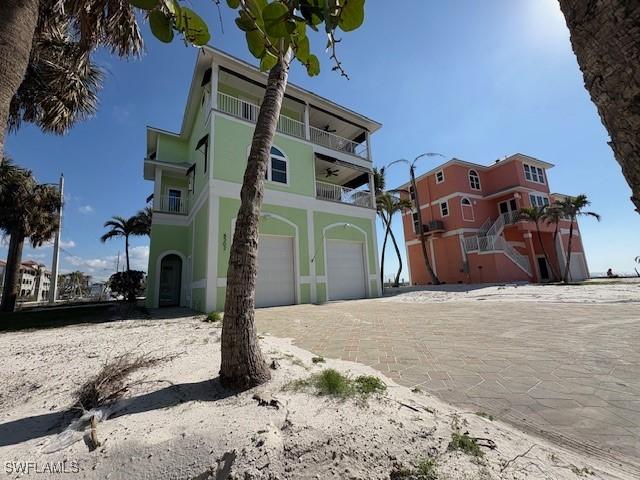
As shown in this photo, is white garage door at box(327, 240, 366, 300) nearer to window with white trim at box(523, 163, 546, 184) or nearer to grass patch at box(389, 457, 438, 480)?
grass patch at box(389, 457, 438, 480)

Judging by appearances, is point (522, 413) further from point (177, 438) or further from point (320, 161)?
point (320, 161)

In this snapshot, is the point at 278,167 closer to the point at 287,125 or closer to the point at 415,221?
the point at 287,125

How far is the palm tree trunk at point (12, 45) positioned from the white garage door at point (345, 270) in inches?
443

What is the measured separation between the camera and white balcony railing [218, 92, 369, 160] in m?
11.9

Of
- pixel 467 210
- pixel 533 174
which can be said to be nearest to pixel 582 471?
pixel 467 210

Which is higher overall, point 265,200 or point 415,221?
point 415,221

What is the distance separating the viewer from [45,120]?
695cm

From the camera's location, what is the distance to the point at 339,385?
8.64 feet

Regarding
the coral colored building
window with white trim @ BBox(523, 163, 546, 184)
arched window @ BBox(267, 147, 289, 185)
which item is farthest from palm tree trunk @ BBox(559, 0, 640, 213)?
window with white trim @ BBox(523, 163, 546, 184)

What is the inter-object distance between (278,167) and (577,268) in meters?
28.8

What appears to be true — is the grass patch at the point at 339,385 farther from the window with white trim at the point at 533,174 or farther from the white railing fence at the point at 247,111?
the window with white trim at the point at 533,174

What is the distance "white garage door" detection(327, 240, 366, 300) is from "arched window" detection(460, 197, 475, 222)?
12.7m

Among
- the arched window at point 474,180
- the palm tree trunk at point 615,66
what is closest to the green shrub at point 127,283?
the palm tree trunk at point 615,66

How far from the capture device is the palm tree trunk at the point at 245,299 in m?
2.71
